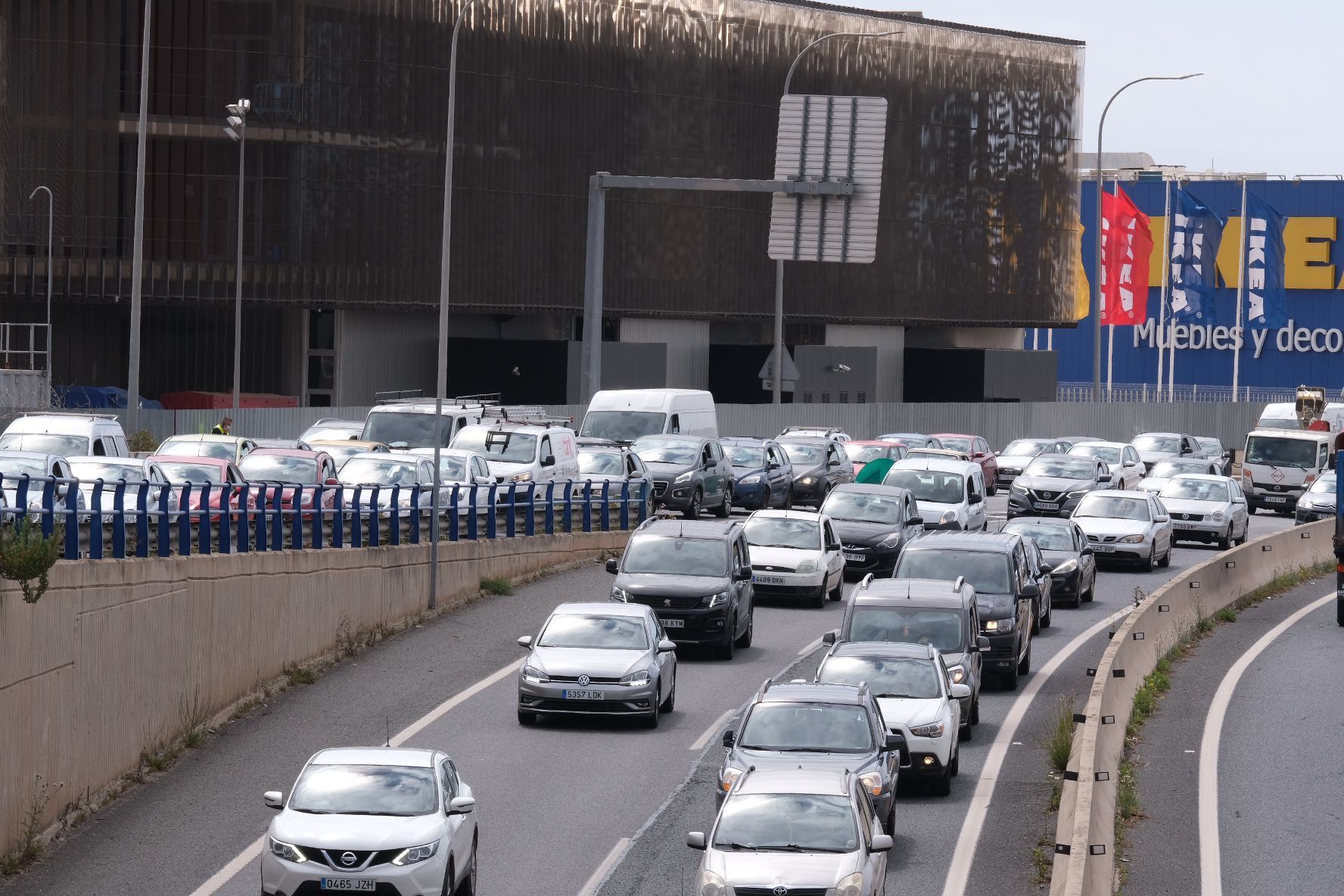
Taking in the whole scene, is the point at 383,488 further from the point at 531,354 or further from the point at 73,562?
the point at 531,354

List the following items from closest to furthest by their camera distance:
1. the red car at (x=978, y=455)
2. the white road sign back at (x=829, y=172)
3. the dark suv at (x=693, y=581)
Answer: the dark suv at (x=693, y=581) < the white road sign back at (x=829, y=172) < the red car at (x=978, y=455)

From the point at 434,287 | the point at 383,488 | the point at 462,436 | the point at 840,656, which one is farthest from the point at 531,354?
the point at 840,656

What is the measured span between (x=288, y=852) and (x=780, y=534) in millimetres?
18568

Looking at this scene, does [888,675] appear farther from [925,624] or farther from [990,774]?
[925,624]

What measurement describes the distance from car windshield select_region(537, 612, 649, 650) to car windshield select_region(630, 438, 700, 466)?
17.5 metres

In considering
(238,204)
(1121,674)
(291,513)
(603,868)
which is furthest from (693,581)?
(238,204)

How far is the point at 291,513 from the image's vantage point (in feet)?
93.8

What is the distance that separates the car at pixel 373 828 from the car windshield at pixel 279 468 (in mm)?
Answer: 17049

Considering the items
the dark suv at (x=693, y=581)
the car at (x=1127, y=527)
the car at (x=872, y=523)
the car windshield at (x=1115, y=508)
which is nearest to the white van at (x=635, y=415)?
the car at (x=872, y=523)

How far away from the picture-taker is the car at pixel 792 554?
32.8m

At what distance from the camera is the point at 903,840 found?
18359 mm

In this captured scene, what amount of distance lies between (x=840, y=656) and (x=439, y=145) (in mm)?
49280

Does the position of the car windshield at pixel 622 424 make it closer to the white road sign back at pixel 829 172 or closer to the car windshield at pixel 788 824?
the white road sign back at pixel 829 172

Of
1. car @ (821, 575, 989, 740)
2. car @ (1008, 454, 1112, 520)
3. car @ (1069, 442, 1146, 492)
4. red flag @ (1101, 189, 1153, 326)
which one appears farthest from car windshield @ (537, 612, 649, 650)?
red flag @ (1101, 189, 1153, 326)
